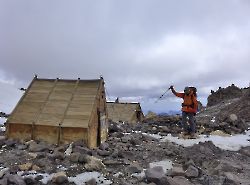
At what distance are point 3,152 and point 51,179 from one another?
10.6ft

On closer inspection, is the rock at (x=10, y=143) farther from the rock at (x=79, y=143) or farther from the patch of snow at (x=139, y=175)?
the patch of snow at (x=139, y=175)

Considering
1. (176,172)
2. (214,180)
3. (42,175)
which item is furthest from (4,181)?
(214,180)

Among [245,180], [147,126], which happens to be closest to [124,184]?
[245,180]

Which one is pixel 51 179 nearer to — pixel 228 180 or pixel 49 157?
pixel 49 157

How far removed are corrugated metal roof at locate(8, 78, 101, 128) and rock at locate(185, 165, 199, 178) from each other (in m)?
3.93

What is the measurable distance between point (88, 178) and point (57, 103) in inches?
186

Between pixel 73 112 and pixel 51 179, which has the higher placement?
pixel 73 112

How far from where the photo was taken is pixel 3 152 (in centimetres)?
1206

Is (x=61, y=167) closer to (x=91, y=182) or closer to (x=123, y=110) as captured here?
(x=91, y=182)

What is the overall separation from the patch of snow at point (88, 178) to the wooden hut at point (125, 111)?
30.4m

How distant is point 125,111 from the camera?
4266cm

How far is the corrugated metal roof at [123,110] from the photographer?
135ft

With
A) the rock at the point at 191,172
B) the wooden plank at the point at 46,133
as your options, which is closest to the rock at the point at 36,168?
the wooden plank at the point at 46,133

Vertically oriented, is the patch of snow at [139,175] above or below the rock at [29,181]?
above
